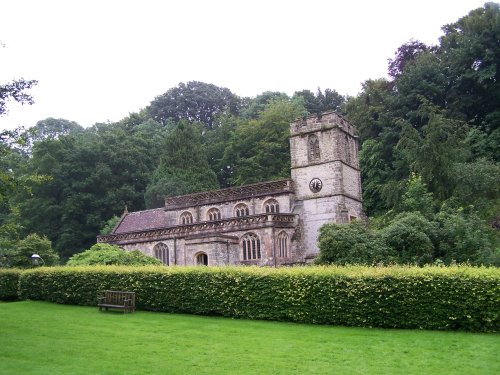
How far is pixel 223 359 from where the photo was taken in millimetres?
12734

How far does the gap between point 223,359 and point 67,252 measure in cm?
4258

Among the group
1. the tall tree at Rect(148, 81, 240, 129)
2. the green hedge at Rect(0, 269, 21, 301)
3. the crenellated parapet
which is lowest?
the green hedge at Rect(0, 269, 21, 301)

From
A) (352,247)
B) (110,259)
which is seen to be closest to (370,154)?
(352,247)

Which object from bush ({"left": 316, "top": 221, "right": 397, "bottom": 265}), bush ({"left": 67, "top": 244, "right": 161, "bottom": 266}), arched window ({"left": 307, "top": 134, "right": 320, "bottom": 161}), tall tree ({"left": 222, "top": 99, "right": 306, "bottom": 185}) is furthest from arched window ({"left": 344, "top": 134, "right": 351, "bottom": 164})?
bush ({"left": 67, "top": 244, "right": 161, "bottom": 266})

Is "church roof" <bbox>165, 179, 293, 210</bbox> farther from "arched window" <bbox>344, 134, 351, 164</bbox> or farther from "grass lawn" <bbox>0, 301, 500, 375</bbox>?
"grass lawn" <bbox>0, 301, 500, 375</bbox>

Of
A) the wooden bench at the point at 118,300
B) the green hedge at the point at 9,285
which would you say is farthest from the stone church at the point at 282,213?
the wooden bench at the point at 118,300

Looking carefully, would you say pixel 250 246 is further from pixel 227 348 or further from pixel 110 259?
pixel 227 348

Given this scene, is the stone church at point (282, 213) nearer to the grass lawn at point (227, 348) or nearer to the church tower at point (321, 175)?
the church tower at point (321, 175)

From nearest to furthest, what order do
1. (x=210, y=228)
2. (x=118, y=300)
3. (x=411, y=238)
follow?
(x=118, y=300), (x=411, y=238), (x=210, y=228)

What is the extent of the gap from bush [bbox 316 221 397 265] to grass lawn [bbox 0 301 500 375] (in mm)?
9213

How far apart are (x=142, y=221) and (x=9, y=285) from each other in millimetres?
19119

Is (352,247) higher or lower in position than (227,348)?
higher

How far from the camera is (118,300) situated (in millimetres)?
21172

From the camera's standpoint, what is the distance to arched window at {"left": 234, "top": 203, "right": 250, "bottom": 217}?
40.1 m
